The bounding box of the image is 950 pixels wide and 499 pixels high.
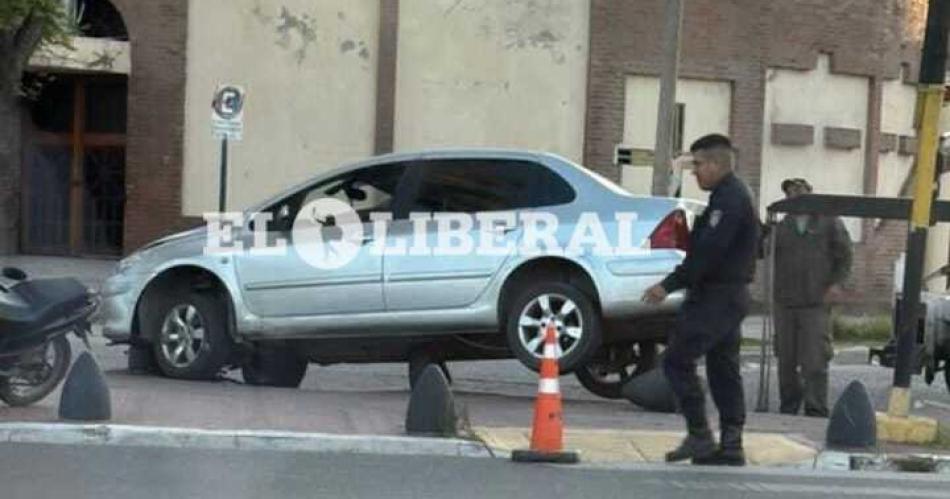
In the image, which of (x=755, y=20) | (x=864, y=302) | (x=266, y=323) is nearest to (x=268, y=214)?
(x=266, y=323)

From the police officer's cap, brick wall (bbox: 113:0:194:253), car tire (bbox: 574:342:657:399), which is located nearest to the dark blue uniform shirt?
the police officer's cap

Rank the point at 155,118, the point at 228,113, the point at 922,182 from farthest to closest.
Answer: the point at 155,118 < the point at 228,113 < the point at 922,182

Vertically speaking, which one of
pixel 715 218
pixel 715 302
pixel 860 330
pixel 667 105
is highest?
pixel 667 105

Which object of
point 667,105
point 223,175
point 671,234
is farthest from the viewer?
point 223,175

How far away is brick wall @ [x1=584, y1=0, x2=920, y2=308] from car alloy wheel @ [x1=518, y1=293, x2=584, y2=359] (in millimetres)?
11800

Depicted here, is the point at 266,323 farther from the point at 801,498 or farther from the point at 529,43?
the point at 529,43

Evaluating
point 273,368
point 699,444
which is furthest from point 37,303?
point 699,444

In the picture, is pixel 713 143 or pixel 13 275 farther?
pixel 13 275

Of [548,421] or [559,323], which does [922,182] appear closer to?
[559,323]

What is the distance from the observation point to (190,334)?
10.7 m

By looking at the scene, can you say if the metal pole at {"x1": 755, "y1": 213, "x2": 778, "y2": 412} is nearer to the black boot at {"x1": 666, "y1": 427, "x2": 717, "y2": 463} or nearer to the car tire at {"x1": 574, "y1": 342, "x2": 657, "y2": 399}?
the car tire at {"x1": 574, "y1": 342, "x2": 657, "y2": 399}

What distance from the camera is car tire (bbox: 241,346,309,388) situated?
35.9ft

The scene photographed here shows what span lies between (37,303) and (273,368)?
2.53 meters

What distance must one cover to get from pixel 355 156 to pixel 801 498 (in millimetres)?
14625
